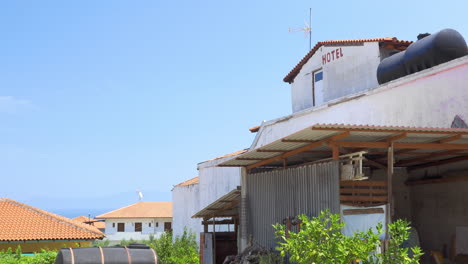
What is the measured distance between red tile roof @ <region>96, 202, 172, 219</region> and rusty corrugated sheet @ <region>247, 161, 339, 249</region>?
166 ft

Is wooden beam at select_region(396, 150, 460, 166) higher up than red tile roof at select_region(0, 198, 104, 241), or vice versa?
wooden beam at select_region(396, 150, 460, 166)

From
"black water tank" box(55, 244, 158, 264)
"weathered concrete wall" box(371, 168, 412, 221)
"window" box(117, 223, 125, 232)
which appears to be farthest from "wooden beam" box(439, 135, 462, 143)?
"window" box(117, 223, 125, 232)

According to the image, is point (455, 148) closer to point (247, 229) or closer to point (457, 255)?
point (457, 255)

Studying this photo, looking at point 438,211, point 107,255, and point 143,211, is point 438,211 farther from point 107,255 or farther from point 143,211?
point 143,211

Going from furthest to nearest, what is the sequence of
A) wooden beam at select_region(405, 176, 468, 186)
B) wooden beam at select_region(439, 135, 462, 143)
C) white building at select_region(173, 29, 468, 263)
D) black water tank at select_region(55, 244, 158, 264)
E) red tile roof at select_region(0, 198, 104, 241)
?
red tile roof at select_region(0, 198, 104, 241), wooden beam at select_region(405, 176, 468, 186), white building at select_region(173, 29, 468, 263), wooden beam at select_region(439, 135, 462, 143), black water tank at select_region(55, 244, 158, 264)

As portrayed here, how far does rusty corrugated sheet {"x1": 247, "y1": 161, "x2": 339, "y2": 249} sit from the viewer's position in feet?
39.5

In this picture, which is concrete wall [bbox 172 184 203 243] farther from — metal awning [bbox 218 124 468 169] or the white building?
metal awning [bbox 218 124 468 169]

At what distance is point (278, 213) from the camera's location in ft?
47.3

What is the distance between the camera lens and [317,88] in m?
25.9

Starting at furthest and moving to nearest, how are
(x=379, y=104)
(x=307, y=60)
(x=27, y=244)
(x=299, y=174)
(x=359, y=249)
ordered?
1. (x=27, y=244)
2. (x=307, y=60)
3. (x=379, y=104)
4. (x=299, y=174)
5. (x=359, y=249)

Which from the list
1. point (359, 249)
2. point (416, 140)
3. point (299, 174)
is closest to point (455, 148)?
point (416, 140)

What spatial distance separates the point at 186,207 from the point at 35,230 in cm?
882

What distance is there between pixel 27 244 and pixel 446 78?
2413 cm

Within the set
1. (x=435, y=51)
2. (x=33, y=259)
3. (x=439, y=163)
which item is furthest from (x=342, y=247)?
(x=33, y=259)
